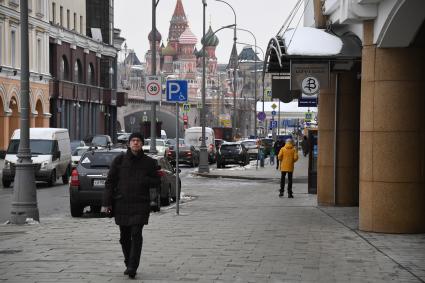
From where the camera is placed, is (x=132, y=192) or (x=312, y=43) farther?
(x=312, y=43)

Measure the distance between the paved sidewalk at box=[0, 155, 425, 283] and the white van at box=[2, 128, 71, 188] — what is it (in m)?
13.1

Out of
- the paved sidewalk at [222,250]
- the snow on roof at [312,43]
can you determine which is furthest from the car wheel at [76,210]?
the snow on roof at [312,43]

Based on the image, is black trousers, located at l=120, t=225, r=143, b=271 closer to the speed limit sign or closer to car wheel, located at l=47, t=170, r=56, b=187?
the speed limit sign

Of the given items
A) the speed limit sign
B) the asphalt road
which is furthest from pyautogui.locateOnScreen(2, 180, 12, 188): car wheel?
the speed limit sign

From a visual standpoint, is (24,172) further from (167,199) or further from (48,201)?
(48,201)

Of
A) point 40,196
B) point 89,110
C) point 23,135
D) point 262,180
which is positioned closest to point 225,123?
point 89,110

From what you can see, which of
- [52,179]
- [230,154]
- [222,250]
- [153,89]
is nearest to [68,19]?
[230,154]

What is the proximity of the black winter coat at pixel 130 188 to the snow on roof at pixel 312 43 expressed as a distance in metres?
7.67

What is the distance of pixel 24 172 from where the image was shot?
17.9 metres

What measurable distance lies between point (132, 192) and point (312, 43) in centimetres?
836

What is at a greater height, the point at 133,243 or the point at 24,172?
the point at 24,172

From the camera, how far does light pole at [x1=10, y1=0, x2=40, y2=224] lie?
17.6 meters

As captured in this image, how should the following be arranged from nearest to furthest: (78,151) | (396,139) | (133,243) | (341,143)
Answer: (133,243)
(396,139)
(341,143)
(78,151)

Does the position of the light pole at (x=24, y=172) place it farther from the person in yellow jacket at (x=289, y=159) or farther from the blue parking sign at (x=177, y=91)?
the person in yellow jacket at (x=289, y=159)
